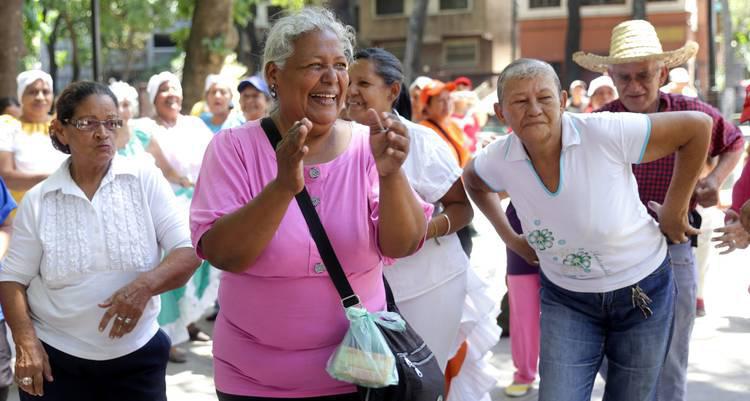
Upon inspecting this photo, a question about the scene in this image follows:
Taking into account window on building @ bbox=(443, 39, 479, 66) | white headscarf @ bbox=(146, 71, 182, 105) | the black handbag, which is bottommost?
the black handbag

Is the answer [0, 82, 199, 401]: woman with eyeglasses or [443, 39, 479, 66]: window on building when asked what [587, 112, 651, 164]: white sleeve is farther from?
[443, 39, 479, 66]: window on building

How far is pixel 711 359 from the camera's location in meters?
6.86

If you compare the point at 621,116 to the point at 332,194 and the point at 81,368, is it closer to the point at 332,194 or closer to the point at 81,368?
the point at 332,194

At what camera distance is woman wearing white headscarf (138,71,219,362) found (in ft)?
24.3

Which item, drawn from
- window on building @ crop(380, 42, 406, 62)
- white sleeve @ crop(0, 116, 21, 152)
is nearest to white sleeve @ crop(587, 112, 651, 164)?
white sleeve @ crop(0, 116, 21, 152)

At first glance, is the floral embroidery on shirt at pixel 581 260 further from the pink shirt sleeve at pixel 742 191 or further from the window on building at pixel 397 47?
the window on building at pixel 397 47

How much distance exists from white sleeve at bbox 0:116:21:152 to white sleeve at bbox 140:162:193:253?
3.57 metres

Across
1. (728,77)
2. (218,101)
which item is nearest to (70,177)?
(218,101)

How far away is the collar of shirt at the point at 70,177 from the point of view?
3.67 meters

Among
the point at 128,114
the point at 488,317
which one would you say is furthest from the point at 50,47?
the point at 488,317

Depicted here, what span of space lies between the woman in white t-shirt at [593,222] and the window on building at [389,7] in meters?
43.5

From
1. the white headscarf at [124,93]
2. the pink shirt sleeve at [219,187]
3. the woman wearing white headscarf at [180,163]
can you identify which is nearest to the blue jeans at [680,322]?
the pink shirt sleeve at [219,187]

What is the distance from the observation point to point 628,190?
3.81m

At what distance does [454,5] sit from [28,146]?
4051 centimetres
